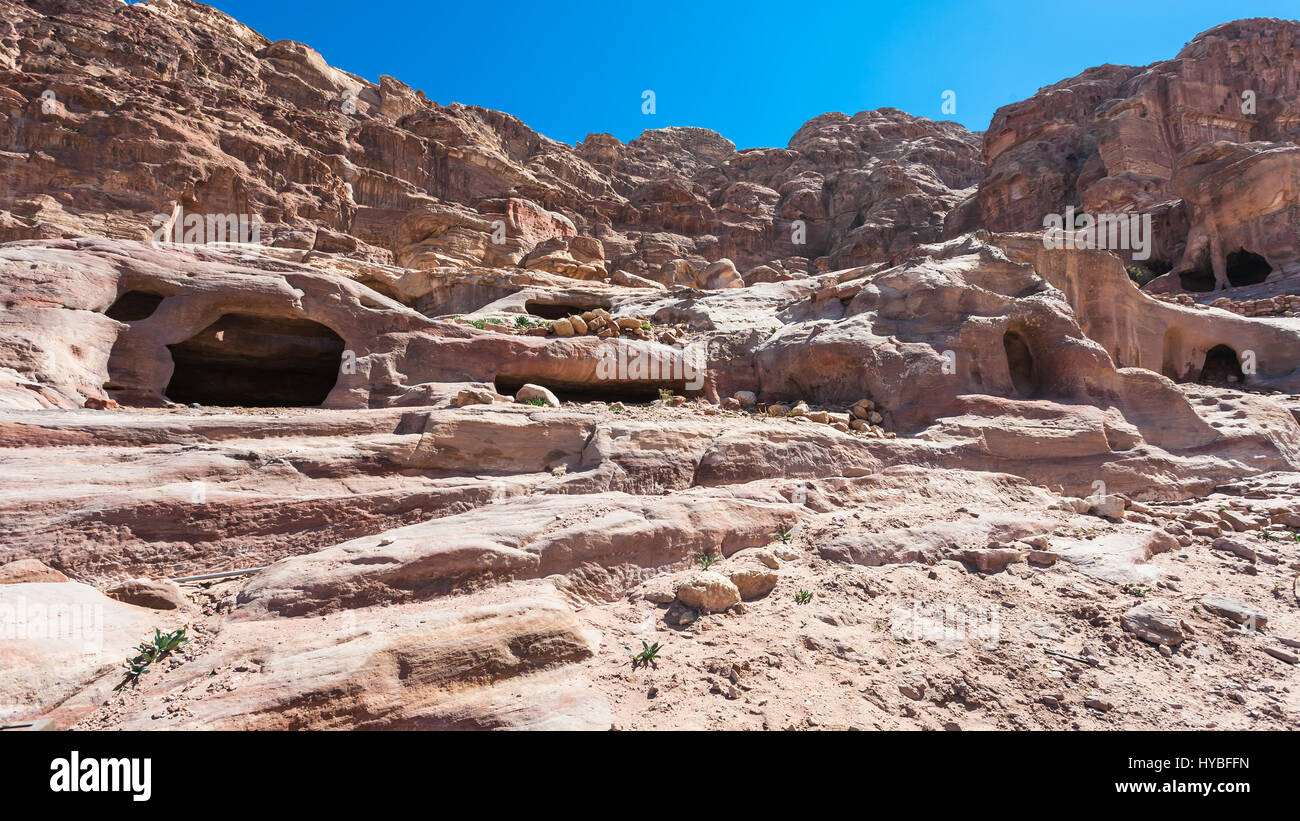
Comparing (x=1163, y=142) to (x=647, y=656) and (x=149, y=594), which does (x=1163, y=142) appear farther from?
(x=149, y=594)

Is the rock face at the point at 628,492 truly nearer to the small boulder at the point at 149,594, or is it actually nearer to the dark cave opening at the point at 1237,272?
the small boulder at the point at 149,594

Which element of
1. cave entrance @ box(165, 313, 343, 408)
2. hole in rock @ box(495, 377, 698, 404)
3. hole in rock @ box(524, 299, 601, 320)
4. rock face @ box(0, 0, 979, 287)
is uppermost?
rock face @ box(0, 0, 979, 287)

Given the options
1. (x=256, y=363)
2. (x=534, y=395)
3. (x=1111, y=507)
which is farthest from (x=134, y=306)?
(x=1111, y=507)

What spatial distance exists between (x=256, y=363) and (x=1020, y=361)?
40.8ft

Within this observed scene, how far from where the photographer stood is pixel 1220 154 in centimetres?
2341

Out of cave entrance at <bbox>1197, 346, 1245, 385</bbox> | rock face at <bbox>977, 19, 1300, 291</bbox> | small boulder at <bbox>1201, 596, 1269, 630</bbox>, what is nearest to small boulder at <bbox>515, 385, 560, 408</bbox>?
small boulder at <bbox>1201, 596, 1269, 630</bbox>

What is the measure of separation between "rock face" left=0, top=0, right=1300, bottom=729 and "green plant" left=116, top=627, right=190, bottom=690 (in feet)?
0.17

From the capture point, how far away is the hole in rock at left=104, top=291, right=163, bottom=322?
7.65 m

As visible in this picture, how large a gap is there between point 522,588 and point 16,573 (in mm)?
2790

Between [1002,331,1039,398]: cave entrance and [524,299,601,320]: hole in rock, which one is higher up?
[524,299,601,320]: hole in rock

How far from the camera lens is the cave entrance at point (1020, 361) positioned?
900 centimetres

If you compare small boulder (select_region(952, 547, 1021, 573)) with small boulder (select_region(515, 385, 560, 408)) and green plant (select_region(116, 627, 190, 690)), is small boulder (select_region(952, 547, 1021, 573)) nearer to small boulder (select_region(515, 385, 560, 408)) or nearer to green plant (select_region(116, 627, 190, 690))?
small boulder (select_region(515, 385, 560, 408))
